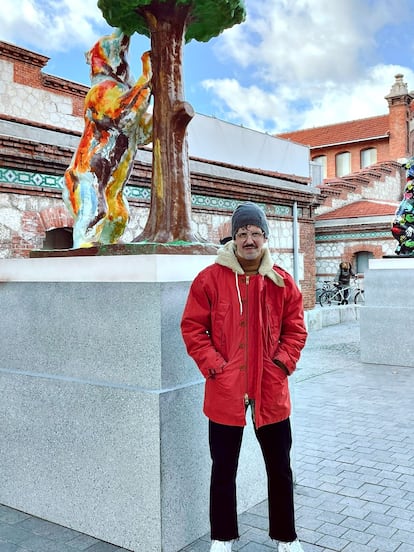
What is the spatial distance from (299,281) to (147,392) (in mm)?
13802

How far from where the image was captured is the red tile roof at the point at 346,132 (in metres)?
36.3

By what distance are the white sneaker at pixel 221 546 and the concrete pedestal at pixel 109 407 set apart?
0.30 metres

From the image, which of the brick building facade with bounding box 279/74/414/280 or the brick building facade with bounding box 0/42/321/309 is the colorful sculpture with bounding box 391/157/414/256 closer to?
the brick building facade with bounding box 0/42/321/309

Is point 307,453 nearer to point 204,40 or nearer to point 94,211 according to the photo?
point 94,211

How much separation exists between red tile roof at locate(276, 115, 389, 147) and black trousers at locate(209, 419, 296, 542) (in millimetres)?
34982

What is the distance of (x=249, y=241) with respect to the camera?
2.93m

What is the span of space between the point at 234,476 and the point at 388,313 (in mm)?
6296

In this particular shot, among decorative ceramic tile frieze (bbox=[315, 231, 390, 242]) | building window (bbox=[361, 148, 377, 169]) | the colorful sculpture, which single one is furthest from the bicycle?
building window (bbox=[361, 148, 377, 169])

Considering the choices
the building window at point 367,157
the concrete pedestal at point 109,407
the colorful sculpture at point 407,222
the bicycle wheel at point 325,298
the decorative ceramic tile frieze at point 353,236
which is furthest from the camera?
the building window at point 367,157

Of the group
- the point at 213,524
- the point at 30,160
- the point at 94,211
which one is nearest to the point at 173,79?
the point at 94,211

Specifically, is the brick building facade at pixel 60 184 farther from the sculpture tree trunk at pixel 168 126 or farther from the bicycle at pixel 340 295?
the sculpture tree trunk at pixel 168 126

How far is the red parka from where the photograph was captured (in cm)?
285

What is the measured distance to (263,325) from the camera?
A: 289cm

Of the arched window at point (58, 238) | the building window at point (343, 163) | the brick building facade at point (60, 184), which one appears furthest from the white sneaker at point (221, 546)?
the building window at point (343, 163)
